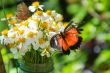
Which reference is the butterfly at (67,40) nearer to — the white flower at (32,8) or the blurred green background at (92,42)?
the white flower at (32,8)

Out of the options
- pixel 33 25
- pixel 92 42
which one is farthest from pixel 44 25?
pixel 92 42

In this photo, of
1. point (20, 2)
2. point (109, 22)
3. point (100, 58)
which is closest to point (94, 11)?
point (109, 22)

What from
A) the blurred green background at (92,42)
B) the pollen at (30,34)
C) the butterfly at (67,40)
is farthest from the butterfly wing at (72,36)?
the blurred green background at (92,42)

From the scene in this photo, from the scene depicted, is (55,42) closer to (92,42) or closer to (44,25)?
(44,25)

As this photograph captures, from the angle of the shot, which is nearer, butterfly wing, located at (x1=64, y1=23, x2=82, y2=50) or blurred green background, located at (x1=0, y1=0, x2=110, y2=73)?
butterfly wing, located at (x1=64, y1=23, x2=82, y2=50)

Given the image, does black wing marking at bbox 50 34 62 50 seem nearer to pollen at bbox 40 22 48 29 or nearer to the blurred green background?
pollen at bbox 40 22 48 29

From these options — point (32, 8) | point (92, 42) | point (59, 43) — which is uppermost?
point (92, 42)

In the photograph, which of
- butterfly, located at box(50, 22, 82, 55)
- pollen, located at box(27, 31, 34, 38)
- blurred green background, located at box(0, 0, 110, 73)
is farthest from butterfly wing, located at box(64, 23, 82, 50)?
blurred green background, located at box(0, 0, 110, 73)
